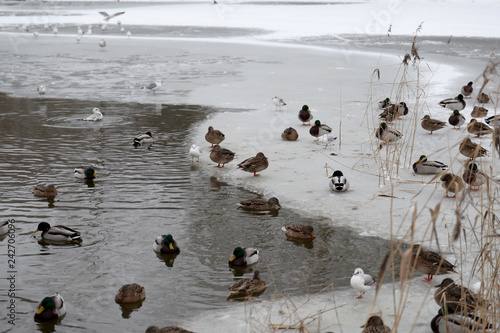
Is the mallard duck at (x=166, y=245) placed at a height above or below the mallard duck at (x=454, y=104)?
below

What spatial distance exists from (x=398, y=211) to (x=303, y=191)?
4.69 feet

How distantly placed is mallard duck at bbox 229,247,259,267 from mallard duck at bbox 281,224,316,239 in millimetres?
751

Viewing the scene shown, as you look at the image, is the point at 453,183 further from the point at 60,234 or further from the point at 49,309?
the point at 60,234

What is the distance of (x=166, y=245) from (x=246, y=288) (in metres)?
1.15

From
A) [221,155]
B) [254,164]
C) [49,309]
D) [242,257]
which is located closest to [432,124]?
[254,164]

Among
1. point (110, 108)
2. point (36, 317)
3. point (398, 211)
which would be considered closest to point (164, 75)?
point (110, 108)

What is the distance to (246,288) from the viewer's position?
5.50 meters

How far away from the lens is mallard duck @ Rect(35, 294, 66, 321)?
497cm

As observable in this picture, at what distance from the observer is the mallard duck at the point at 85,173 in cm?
870

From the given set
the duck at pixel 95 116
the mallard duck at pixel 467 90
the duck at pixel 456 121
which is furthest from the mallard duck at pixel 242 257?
the mallard duck at pixel 467 90

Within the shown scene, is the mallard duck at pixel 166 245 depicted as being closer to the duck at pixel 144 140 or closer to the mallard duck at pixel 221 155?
the mallard duck at pixel 221 155

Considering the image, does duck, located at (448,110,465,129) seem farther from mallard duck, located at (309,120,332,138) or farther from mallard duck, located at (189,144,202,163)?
mallard duck, located at (189,144,202,163)

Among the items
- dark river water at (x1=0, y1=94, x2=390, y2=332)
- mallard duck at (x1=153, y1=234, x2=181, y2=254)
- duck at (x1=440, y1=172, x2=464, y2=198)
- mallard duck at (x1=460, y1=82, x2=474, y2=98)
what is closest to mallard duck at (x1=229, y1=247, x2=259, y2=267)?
dark river water at (x1=0, y1=94, x2=390, y2=332)

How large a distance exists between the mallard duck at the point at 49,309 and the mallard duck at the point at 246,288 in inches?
58.1
